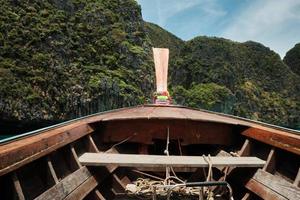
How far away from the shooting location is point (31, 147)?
2.18 m

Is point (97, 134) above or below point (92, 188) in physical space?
above

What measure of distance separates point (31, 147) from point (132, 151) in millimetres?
2388

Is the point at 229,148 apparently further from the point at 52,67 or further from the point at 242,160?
the point at 52,67

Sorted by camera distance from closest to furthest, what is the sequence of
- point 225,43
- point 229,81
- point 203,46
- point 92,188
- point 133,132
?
point 92,188 < point 133,132 < point 229,81 < point 203,46 < point 225,43

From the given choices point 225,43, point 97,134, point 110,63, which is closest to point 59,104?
point 110,63

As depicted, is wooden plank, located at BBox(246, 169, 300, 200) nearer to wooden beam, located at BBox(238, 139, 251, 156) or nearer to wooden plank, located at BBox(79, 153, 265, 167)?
wooden plank, located at BBox(79, 153, 265, 167)

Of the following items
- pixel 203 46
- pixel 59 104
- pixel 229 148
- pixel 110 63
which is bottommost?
pixel 59 104

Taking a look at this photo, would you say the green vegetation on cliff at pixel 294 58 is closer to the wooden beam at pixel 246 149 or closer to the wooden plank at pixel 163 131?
the wooden plank at pixel 163 131

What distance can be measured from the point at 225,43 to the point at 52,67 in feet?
224

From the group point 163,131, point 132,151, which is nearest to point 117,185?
point 132,151

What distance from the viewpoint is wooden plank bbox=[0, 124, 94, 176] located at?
1818 mm

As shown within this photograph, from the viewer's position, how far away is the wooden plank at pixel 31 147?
182 centimetres

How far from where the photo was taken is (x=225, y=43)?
321 ft

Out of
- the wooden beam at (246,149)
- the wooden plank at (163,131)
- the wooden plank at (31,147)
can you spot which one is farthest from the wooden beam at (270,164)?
the wooden plank at (31,147)
